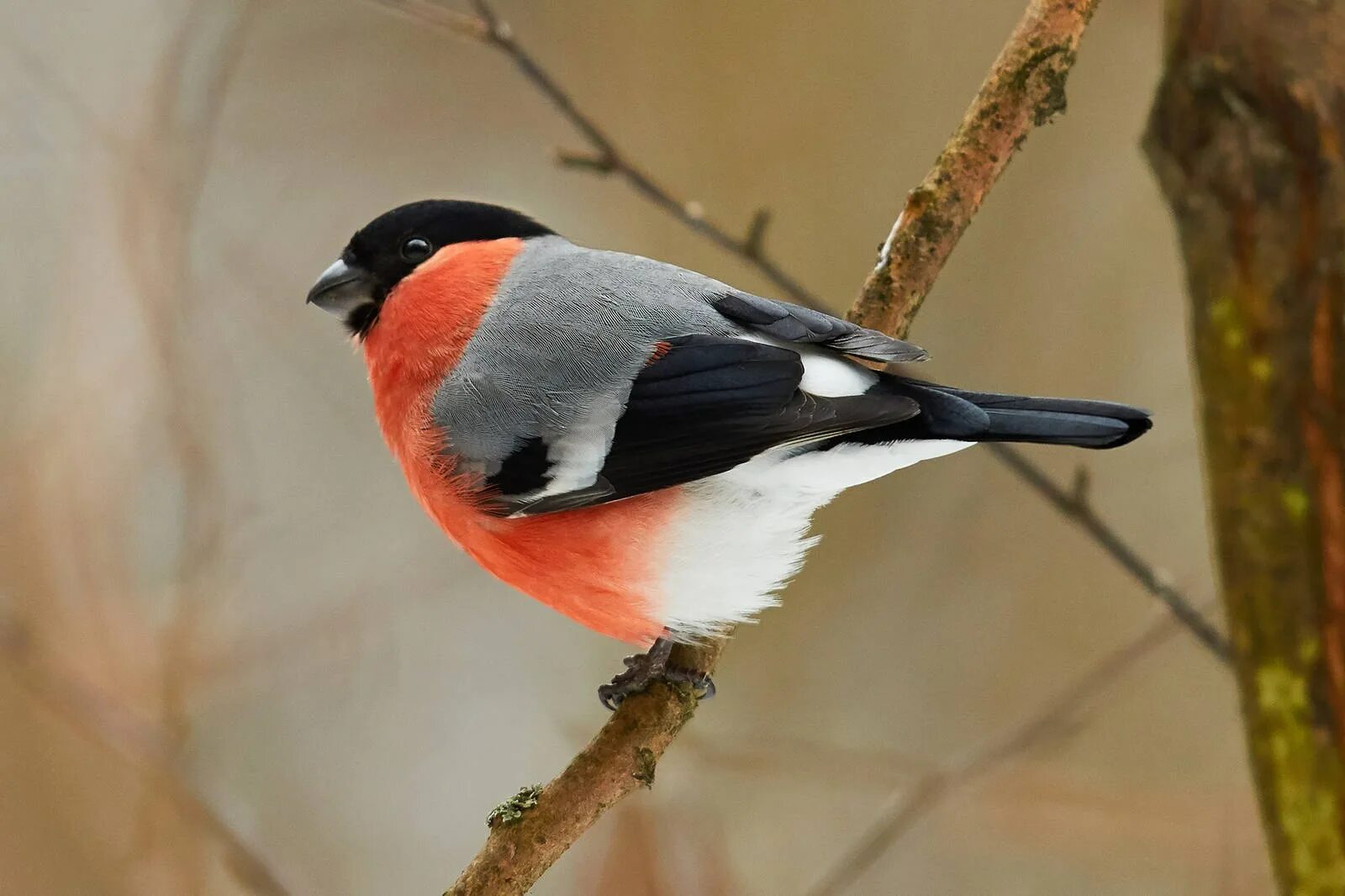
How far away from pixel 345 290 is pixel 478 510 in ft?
1.85

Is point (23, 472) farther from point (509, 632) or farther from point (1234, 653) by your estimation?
point (1234, 653)

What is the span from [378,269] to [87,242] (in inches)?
54.4

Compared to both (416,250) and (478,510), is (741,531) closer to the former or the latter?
(478,510)

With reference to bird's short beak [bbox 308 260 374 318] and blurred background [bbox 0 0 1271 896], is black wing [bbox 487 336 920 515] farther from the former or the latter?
blurred background [bbox 0 0 1271 896]

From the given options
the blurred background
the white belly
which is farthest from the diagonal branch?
the blurred background

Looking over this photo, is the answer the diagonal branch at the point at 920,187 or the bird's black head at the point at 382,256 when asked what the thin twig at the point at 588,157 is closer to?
the diagonal branch at the point at 920,187

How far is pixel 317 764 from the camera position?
13.6 feet

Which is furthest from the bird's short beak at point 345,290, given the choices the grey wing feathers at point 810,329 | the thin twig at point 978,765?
the thin twig at point 978,765

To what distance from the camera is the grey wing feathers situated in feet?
5.93

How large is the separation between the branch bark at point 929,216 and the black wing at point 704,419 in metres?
0.26

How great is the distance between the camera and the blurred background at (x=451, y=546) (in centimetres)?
286

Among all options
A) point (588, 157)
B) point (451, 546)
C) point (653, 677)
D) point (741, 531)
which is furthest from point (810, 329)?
point (451, 546)

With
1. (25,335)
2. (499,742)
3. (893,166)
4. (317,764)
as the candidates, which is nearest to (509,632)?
(499,742)

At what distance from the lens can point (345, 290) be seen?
228 cm
